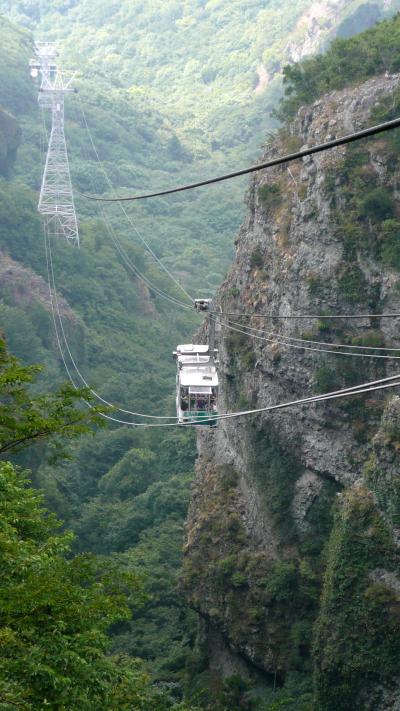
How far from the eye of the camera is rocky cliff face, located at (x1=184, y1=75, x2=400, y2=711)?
2761 centimetres

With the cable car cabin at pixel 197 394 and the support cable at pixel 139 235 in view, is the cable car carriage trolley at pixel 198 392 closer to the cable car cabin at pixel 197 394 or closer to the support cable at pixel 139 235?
the cable car cabin at pixel 197 394

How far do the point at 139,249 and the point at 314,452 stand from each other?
179ft

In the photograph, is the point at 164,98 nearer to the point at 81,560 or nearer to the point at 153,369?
the point at 153,369

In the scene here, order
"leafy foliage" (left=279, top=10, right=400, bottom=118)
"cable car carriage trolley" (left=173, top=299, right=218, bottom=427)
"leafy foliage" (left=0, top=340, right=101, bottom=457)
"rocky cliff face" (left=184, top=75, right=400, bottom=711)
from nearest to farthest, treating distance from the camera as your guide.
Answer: "leafy foliage" (left=0, top=340, right=101, bottom=457) → "rocky cliff face" (left=184, top=75, right=400, bottom=711) → "cable car carriage trolley" (left=173, top=299, right=218, bottom=427) → "leafy foliage" (left=279, top=10, right=400, bottom=118)

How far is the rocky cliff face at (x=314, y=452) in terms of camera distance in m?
27.6

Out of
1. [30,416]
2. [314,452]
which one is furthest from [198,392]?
[30,416]

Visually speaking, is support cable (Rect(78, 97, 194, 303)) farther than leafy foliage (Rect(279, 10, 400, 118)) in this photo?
Yes

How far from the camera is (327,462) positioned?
32469mm

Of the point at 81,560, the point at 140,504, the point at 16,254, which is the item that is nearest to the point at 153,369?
the point at 16,254

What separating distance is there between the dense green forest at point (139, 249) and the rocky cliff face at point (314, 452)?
2034 millimetres

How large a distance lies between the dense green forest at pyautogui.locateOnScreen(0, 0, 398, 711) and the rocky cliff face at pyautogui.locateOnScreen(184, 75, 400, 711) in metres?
2.03

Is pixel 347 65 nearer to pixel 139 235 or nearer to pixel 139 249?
pixel 139 249

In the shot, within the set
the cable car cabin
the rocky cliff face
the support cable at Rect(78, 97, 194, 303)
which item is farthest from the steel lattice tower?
the cable car cabin

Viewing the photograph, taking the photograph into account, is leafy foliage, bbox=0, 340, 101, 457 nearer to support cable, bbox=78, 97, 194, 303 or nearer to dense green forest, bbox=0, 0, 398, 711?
dense green forest, bbox=0, 0, 398, 711
